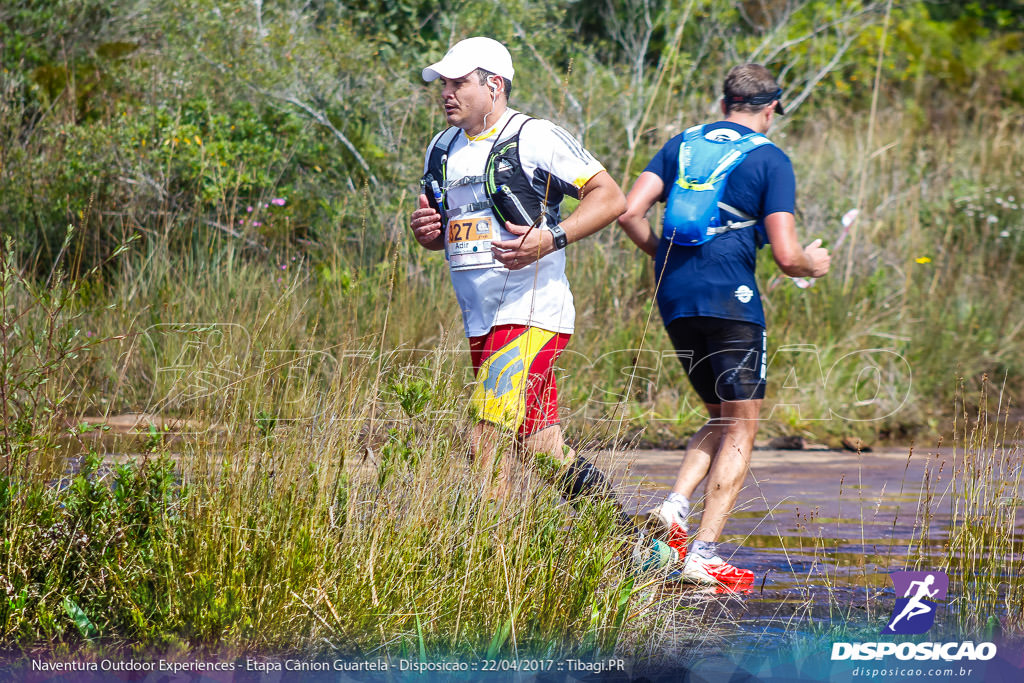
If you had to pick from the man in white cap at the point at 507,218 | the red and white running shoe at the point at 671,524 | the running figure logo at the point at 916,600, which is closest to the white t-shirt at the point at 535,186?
the man in white cap at the point at 507,218

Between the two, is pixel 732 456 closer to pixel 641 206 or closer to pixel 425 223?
pixel 641 206

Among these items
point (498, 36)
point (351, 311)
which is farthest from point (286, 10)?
point (351, 311)

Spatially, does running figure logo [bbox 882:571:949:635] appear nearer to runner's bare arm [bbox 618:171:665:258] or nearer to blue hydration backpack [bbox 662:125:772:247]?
blue hydration backpack [bbox 662:125:772:247]

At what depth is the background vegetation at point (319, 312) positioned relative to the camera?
3738mm

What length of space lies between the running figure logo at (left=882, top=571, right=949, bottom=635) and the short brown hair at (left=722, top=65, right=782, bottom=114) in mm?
2141

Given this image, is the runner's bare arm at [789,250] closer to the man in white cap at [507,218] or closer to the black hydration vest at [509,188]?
the man in white cap at [507,218]

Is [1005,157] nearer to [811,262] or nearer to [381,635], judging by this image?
[811,262]

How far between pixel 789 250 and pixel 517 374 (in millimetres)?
1313

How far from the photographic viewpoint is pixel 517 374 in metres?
4.61

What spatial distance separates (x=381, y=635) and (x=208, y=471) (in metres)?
0.82

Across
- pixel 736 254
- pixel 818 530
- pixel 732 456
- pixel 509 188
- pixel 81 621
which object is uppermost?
pixel 509 188

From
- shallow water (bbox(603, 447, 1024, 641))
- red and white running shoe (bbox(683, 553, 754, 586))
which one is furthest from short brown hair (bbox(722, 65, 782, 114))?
red and white running shoe (bbox(683, 553, 754, 586))

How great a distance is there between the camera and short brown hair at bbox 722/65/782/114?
5.29 m

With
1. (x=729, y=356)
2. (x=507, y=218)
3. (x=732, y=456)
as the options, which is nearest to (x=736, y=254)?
(x=729, y=356)
